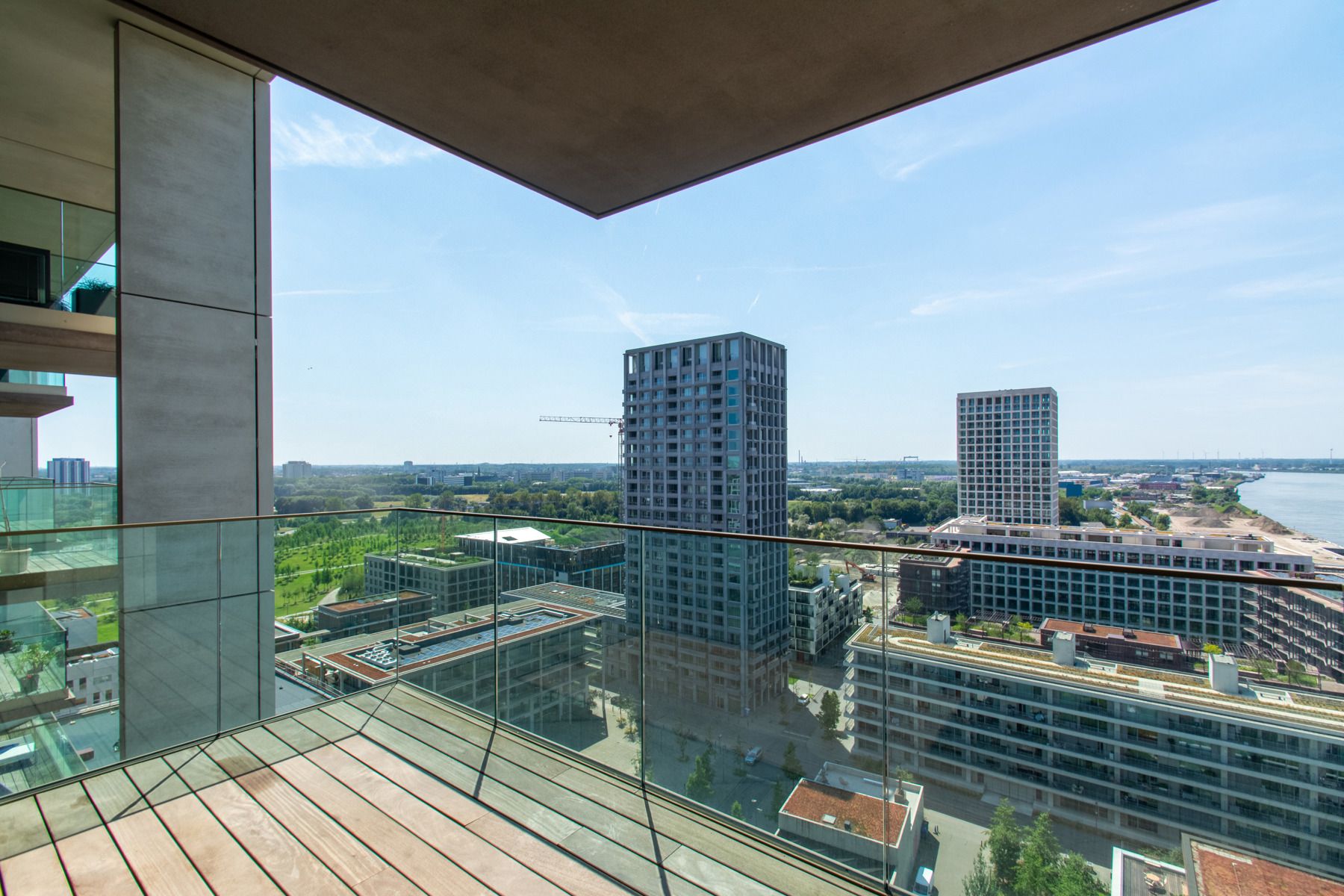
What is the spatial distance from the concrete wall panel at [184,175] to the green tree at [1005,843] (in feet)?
15.9

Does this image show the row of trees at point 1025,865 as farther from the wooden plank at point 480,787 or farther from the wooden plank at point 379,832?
the wooden plank at point 379,832

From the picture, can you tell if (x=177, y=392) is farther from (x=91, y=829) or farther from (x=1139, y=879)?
(x=1139, y=879)

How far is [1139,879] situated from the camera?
4.47 ft

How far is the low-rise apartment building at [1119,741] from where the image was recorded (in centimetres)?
124

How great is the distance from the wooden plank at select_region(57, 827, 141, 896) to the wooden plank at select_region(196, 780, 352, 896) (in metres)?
0.28

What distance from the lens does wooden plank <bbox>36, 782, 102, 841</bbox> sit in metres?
2.17

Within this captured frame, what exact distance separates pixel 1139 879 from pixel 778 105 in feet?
8.89

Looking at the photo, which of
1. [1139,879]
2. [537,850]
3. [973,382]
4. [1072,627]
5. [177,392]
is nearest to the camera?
[1139,879]

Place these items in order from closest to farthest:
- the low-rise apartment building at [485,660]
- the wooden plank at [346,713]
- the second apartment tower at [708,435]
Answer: the low-rise apartment building at [485,660] < the wooden plank at [346,713] < the second apartment tower at [708,435]

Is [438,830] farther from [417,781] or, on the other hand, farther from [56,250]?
[56,250]

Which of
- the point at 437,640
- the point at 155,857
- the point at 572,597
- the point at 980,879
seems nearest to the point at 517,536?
the point at 572,597

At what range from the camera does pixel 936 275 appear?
3875cm

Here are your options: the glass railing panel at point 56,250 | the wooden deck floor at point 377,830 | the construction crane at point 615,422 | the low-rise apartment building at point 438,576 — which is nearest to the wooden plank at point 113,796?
the wooden deck floor at point 377,830

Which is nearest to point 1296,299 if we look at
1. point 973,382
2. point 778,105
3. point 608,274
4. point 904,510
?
point 973,382
